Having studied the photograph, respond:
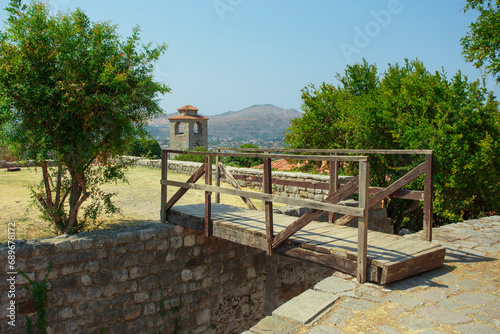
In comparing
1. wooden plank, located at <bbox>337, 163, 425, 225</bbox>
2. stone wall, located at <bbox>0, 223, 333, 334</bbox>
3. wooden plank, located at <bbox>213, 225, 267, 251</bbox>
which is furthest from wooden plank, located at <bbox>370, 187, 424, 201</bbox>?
stone wall, located at <bbox>0, 223, 333, 334</bbox>

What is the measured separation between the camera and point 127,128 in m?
6.09

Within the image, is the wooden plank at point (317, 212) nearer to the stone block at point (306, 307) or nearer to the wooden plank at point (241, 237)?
the wooden plank at point (241, 237)

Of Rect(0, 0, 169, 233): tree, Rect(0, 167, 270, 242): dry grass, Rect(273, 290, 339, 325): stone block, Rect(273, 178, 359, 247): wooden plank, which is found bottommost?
Rect(273, 290, 339, 325): stone block

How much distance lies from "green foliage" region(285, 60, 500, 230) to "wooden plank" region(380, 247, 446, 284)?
5.68 metres

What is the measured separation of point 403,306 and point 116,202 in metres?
6.77

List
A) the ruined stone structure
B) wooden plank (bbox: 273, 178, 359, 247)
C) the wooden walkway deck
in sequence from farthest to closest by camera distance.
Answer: the ruined stone structure < wooden plank (bbox: 273, 178, 359, 247) < the wooden walkway deck

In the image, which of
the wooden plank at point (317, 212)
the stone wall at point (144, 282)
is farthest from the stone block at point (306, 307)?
the stone wall at point (144, 282)

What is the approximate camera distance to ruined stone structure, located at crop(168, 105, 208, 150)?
44.6 m

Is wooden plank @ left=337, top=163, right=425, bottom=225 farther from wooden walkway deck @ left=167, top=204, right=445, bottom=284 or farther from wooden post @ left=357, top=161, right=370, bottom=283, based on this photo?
wooden post @ left=357, top=161, right=370, bottom=283

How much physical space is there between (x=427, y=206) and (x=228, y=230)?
2425 mm

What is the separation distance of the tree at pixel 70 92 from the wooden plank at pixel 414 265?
4.18 meters

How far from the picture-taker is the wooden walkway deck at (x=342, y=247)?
382 centimetres

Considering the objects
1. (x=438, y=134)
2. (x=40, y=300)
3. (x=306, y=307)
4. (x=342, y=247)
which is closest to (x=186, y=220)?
(x=40, y=300)

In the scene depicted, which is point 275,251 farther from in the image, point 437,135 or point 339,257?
point 437,135
